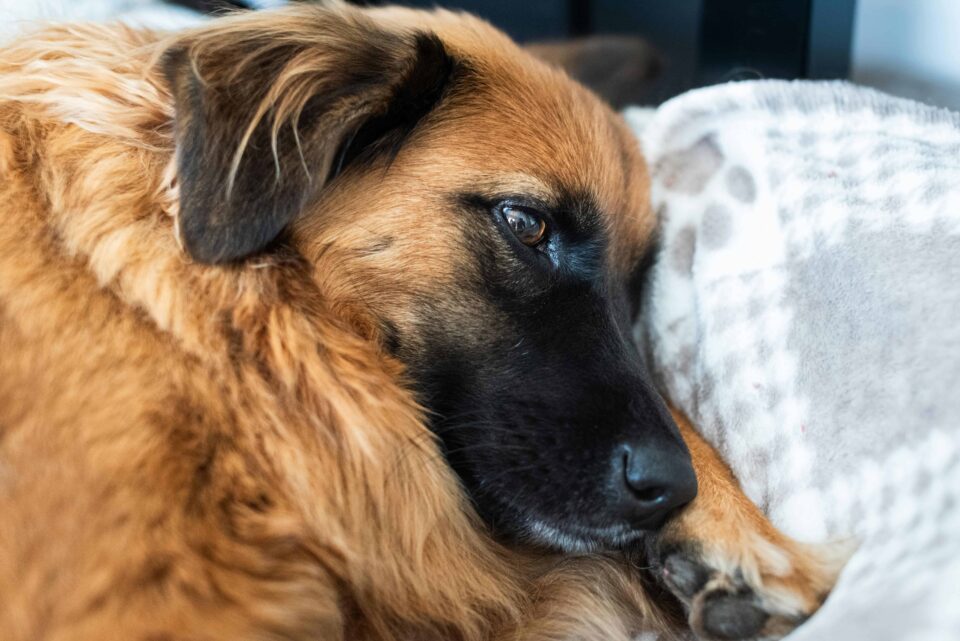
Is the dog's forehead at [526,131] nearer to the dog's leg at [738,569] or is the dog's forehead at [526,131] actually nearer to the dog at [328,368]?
the dog at [328,368]

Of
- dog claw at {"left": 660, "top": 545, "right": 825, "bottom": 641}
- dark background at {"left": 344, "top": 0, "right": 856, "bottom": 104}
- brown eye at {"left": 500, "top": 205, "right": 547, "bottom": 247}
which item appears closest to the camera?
dog claw at {"left": 660, "top": 545, "right": 825, "bottom": 641}

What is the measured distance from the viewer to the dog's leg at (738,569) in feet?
3.40

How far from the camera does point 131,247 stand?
1070 millimetres

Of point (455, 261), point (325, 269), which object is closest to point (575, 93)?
point (455, 261)

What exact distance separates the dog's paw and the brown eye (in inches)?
19.1

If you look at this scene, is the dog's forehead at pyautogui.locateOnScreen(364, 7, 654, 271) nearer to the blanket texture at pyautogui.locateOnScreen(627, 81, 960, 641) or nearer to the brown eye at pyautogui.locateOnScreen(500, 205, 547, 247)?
the brown eye at pyautogui.locateOnScreen(500, 205, 547, 247)

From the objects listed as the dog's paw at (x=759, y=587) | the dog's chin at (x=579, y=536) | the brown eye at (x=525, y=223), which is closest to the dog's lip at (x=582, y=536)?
the dog's chin at (x=579, y=536)

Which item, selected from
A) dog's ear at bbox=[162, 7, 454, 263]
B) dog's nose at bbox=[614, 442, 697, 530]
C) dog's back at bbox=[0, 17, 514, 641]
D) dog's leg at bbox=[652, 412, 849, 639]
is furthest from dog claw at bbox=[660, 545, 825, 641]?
dog's ear at bbox=[162, 7, 454, 263]

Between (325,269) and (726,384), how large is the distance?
649 mm

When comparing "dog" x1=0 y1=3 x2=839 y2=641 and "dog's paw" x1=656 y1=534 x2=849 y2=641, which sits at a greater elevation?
"dog" x1=0 y1=3 x2=839 y2=641

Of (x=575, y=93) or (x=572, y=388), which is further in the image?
(x=575, y=93)

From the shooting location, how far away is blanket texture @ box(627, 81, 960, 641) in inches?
38.0

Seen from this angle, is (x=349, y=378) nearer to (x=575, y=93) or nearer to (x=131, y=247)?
(x=131, y=247)

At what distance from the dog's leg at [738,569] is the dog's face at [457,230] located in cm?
7
